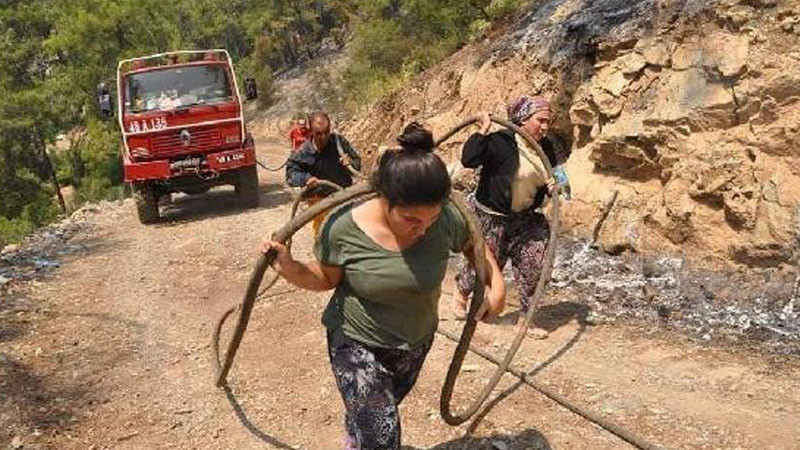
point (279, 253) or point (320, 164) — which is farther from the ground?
point (279, 253)

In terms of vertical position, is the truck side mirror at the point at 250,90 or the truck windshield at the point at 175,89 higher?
the truck windshield at the point at 175,89

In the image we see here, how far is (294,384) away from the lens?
16.6 ft

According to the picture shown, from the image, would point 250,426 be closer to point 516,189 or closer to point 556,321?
point 516,189

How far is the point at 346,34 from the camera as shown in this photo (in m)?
36.0

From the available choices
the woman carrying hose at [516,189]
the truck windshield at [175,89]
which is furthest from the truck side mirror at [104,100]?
the woman carrying hose at [516,189]

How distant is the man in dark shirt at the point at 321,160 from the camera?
21.5ft

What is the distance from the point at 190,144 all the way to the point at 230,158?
610 millimetres

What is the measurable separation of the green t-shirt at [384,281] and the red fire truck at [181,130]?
28.1 ft

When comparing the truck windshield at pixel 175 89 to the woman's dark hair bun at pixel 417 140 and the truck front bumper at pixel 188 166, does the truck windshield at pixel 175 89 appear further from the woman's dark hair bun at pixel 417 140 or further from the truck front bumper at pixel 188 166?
the woman's dark hair bun at pixel 417 140

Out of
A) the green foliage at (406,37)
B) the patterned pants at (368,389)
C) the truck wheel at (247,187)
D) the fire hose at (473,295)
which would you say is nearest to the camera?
the patterned pants at (368,389)

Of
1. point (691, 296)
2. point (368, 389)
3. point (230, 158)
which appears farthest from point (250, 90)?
point (368, 389)

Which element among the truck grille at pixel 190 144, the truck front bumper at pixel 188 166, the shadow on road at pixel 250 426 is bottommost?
the truck front bumper at pixel 188 166

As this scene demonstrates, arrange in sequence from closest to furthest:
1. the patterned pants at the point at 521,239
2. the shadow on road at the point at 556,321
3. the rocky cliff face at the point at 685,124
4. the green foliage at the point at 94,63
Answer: the shadow on road at the point at 556,321 → the patterned pants at the point at 521,239 → the rocky cliff face at the point at 685,124 → the green foliage at the point at 94,63

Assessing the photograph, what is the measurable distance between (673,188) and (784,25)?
1.69m
